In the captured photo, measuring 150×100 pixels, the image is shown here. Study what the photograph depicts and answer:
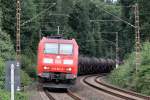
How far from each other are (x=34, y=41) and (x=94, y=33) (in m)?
44.6

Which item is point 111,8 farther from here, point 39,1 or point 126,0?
point 126,0

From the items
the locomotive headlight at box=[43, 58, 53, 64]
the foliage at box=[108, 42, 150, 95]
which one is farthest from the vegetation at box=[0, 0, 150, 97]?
the locomotive headlight at box=[43, 58, 53, 64]

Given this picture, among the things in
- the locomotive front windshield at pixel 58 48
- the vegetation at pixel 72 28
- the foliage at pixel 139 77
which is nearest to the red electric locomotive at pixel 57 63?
the locomotive front windshield at pixel 58 48

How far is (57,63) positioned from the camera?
31.1m

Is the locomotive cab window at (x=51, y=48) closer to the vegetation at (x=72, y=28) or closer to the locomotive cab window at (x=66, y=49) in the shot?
the locomotive cab window at (x=66, y=49)

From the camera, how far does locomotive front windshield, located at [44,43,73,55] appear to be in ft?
104

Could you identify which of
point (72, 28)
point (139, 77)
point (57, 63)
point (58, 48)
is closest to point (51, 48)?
point (58, 48)

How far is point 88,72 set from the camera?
224 ft

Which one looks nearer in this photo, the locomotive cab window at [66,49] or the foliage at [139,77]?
the foliage at [139,77]

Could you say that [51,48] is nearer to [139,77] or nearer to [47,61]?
[47,61]

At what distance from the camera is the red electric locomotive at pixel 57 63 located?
30.9 m

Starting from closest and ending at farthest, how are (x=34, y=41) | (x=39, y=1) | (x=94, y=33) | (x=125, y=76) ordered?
(x=125, y=76) < (x=34, y=41) < (x=39, y=1) < (x=94, y=33)

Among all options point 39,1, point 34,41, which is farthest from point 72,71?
point 39,1

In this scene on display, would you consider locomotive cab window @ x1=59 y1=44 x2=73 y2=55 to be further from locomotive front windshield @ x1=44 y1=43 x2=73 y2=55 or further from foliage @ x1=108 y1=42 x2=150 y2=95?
foliage @ x1=108 y1=42 x2=150 y2=95
